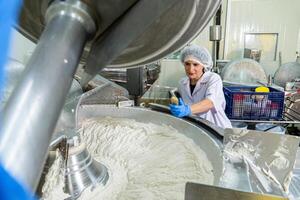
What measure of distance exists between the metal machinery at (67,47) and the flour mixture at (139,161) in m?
0.38

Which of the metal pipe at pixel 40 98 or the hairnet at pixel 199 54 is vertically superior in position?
the hairnet at pixel 199 54

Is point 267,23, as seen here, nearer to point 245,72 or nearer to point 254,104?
point 245,72

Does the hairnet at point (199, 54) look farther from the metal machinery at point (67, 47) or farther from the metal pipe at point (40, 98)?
the metal pipe at point (40, 98)

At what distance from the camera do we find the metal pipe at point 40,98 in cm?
17

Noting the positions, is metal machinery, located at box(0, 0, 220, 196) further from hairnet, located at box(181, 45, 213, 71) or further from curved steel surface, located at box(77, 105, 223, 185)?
hairnet, located at box(181, 45, 213, 71)

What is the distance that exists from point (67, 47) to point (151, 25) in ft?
0.62

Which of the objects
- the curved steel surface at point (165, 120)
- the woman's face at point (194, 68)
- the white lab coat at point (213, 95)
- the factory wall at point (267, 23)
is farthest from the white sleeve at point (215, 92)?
the factory wall at point (267, 23)

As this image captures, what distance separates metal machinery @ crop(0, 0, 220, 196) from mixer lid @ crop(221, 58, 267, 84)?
→ 223 cm

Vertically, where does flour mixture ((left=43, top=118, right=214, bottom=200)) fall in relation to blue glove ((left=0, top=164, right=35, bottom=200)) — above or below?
below

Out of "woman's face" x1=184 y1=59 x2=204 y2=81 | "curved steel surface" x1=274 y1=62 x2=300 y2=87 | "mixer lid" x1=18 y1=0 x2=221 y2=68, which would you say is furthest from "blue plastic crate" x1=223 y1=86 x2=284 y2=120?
"mixer lid" x1=18 y1=0 x2=221 y2=68

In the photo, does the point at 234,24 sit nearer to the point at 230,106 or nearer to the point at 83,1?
the point at 230,106

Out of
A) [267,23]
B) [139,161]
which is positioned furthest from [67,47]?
[267,23]

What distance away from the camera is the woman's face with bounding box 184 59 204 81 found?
1.77 metres

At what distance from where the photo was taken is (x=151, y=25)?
0.39 m
